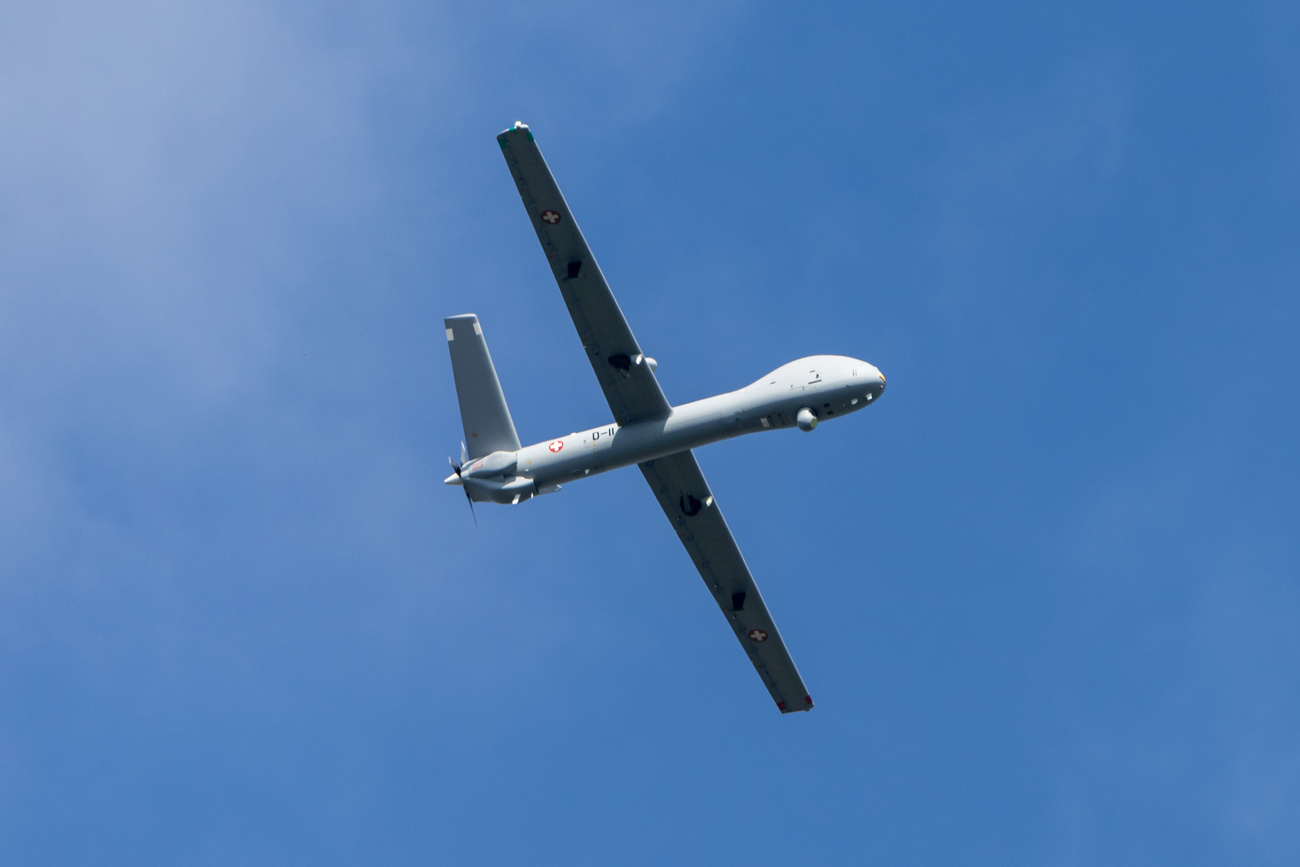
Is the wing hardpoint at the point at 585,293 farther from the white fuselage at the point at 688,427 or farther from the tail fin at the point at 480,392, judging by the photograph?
the tail fin at the point at 480,392

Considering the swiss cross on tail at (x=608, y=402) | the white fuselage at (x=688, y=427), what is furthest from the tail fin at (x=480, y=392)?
the white fuselage at (x=688, y=427)

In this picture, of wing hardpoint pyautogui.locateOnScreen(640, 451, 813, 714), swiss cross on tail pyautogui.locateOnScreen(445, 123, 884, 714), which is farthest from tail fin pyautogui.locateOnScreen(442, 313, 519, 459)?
wing hardpoint pyautogui.locateOnScreen(640, 451, 813, 714)

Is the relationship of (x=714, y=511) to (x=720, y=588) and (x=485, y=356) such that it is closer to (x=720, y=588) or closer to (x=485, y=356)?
(x=720, y=588)

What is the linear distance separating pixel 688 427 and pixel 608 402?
2930 millimetres

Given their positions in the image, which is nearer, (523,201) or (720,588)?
(523,201)

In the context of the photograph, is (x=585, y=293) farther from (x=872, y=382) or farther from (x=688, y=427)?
(x=872, y=382)

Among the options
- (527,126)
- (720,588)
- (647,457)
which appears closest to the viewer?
(527,126)

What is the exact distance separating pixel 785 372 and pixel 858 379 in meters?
2.48

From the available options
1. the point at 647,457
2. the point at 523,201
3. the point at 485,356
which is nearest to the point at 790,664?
the point at 647,457

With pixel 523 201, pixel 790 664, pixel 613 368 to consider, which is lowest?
pixel 790 664

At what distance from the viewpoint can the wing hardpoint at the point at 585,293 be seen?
4488 centimetres

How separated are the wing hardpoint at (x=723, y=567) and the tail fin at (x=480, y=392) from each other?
519 cm

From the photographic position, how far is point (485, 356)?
4872cm

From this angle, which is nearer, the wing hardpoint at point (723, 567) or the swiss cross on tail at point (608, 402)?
the swiss cross on tail at point (608, 402)
